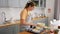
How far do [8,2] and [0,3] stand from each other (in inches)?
9.1

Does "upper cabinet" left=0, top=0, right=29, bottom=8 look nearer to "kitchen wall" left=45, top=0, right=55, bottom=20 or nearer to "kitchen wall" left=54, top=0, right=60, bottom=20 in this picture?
"kitchen wall" left=45, top=0, right=55, bottom=20

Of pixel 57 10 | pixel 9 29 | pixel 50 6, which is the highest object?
pixel 50 6

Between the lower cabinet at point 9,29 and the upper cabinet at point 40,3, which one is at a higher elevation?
the upper cabinet at point 40,3

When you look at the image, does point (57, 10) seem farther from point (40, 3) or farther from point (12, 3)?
point (12, 3)

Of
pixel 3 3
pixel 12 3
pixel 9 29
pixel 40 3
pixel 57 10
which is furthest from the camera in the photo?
pixel 57 10

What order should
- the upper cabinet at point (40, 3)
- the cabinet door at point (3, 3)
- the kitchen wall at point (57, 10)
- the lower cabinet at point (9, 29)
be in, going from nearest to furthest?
the lower cabinet at point (9, 29), the cabinet door at point (3, 3), the upper cabinet at point (40, 3), the kitchen wall at point (57, 10)

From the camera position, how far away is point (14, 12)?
332 centimetres

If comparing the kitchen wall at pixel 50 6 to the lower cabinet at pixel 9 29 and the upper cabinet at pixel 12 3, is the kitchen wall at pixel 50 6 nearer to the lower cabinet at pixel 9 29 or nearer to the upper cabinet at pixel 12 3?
the upper cabinet at pixel 12 3

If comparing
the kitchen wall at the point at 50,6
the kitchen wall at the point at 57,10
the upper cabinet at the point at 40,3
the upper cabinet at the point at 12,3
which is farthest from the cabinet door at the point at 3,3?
the kitchen wall at the point at 57,10

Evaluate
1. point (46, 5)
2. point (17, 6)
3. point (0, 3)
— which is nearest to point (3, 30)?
point (0, 3)

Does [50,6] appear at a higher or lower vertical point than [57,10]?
higher

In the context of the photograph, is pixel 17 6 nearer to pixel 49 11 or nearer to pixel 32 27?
pixel 32 27

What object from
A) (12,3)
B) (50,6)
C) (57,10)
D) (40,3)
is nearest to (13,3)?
(12,3)

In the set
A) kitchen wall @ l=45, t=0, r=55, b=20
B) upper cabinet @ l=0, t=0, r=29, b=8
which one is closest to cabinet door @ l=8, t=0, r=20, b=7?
upper cabinet @ l=0, t=0, r=29, b=8
